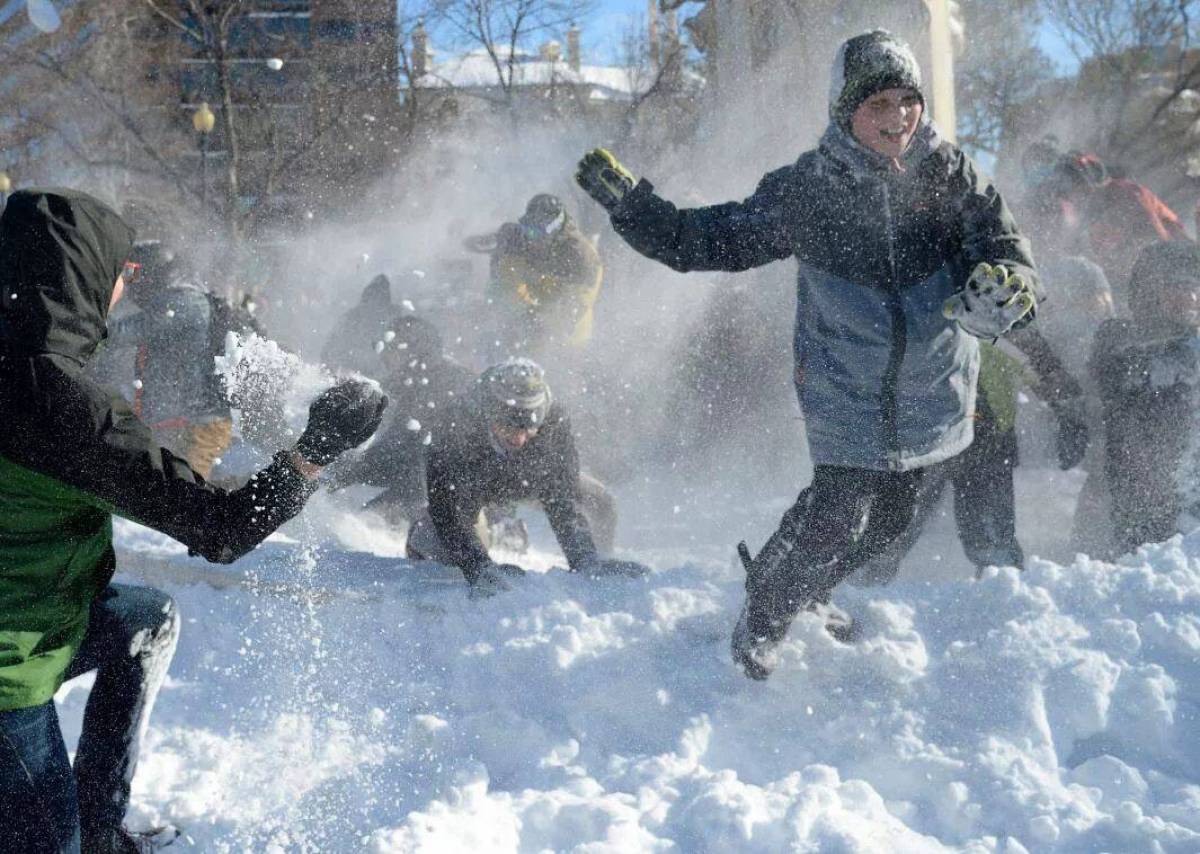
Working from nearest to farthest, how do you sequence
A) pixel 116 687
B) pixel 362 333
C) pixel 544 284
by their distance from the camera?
1. pixel 116 687
2. pixel 544 284
3. pixel 362 333

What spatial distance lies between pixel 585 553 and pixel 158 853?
81.2 inches

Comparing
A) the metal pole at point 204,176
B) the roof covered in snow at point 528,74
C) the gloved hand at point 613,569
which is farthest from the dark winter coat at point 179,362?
the roof covered in snow at point 528,74

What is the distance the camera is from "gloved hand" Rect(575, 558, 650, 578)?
12.8 ft

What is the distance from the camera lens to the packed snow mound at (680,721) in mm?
2432

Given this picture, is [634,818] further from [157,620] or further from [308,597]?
[308,597]

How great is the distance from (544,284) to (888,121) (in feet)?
14.5

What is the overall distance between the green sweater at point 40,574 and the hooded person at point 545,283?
5091 mm

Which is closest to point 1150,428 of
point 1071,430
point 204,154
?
point 1071,430

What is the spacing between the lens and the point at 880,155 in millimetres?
2768

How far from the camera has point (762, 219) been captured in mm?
2945

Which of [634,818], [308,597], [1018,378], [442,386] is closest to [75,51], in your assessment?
[442,386]

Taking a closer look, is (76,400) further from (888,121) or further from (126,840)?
(888,121)

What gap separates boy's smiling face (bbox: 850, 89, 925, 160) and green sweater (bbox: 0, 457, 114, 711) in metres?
2.02

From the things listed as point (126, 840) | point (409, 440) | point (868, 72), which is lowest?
point (409, 440)
